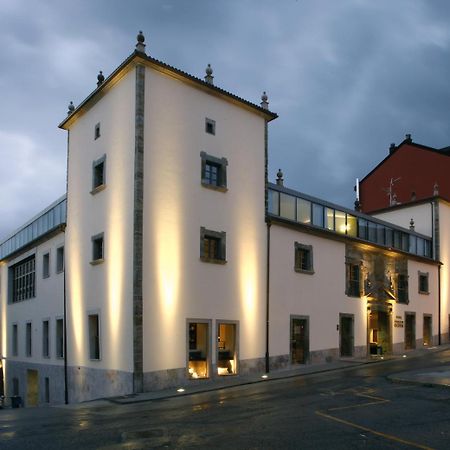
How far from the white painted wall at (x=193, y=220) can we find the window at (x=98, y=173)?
11.1 ft

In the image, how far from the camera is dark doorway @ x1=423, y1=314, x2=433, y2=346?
140 feet

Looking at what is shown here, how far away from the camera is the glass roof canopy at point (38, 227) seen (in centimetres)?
3184

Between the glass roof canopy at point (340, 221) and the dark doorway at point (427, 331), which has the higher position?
the glass roof canopy at point (340, 221)

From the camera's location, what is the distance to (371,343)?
37.7 meters

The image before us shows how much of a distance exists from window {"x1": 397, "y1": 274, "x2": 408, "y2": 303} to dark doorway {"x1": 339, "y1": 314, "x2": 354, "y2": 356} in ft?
21.2

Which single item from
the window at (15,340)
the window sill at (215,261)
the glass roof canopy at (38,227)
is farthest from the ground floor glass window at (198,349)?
the window at (15,340)

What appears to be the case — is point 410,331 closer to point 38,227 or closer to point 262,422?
point 38,227

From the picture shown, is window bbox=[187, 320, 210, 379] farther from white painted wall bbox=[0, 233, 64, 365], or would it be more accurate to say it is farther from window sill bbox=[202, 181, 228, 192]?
white painted wall bbox=[0, 233, 64, 365]

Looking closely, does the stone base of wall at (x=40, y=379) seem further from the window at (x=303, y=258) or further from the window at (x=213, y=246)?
the window at (x=303, y=258)

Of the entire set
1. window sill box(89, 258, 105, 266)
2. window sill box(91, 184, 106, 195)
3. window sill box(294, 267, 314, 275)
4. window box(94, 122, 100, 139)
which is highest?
window box(94, 122, 100, 139)

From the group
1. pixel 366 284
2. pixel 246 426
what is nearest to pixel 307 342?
pixel 366 284

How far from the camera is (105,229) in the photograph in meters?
25.9

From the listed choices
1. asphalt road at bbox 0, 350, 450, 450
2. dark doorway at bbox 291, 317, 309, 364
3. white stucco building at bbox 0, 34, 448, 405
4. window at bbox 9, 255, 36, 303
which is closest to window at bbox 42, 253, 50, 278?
white stucco building at bbox 0, 34, 448, 405

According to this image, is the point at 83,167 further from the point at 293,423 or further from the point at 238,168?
the point at 293,423
